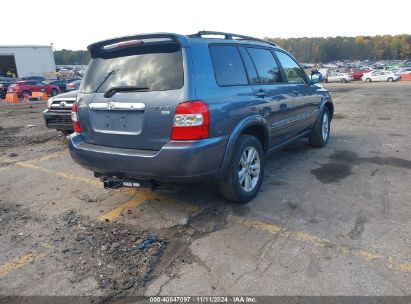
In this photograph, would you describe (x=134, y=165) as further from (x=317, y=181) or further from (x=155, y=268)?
(x=317, y=181)

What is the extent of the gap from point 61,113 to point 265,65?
187 inches

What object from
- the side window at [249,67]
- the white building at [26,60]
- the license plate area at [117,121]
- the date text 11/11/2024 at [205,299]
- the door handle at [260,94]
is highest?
the white building at [26,60]

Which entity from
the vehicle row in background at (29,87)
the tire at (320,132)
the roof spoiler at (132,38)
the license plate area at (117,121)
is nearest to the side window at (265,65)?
the roof spoiler at (132,38)

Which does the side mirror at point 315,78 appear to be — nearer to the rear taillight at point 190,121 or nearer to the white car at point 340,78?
the rear taillight at point 190,121

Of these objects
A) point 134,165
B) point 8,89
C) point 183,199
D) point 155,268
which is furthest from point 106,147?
point 8,89

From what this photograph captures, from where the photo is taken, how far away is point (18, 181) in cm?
543

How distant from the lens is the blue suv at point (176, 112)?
3.35m

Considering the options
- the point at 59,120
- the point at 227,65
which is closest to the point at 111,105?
the point at 227,65

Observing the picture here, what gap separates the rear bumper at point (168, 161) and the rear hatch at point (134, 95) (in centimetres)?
11

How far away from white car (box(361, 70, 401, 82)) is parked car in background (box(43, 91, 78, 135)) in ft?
125

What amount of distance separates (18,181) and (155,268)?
11.6ft

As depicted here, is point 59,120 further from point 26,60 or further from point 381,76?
point 26,60

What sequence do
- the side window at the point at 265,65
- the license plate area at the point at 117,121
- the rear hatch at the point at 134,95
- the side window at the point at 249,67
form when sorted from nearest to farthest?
the rear hatch at the point at 134,95 → the license plate area at the point at 117,121 → the side window at the point at 249,67 → the side window at the point at 265,65

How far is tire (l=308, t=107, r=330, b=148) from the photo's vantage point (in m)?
6.60
